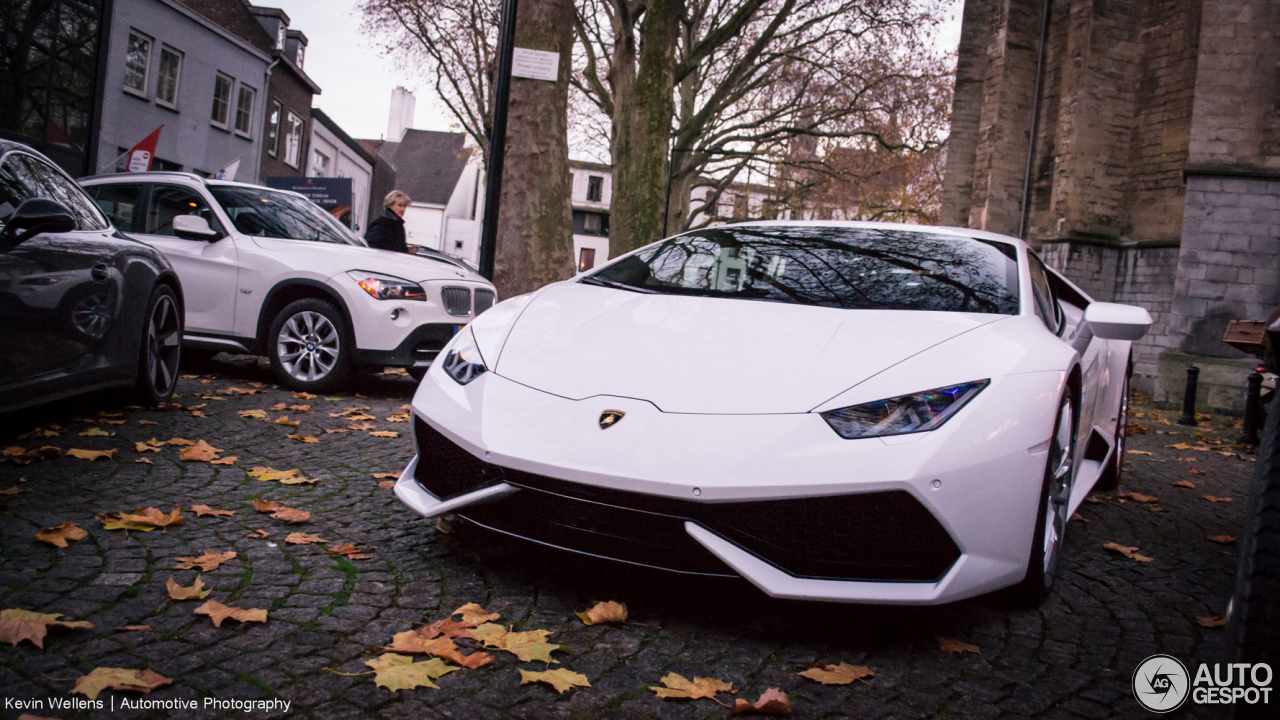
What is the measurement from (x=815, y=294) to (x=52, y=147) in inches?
667

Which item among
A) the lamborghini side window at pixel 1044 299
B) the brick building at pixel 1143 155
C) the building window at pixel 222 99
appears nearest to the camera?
the lamborghini side window at pixel 1044 299

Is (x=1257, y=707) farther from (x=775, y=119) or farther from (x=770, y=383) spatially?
(x=775, y=119)

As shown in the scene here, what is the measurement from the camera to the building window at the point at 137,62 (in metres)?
24.2

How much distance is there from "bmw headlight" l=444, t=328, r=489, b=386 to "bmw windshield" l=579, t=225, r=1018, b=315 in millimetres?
739

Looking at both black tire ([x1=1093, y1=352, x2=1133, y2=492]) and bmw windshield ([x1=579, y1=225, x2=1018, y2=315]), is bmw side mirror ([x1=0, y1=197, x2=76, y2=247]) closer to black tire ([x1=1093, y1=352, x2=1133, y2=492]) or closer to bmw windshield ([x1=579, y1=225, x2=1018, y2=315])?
bmw windshield ([x1=579, y1=225, x2=1018, y2=315])

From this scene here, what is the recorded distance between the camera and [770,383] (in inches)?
116

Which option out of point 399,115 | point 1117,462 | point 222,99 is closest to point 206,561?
point 1117,462

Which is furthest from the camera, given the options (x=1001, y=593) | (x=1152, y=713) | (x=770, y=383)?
(x=1001, y=593)

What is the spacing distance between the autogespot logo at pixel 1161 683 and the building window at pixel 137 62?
26613 millimetres

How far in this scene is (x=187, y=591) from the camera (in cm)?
287

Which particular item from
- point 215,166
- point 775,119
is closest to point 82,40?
point 215,166

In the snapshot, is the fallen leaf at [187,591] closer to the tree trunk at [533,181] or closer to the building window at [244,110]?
the tree trunk at [533,181]

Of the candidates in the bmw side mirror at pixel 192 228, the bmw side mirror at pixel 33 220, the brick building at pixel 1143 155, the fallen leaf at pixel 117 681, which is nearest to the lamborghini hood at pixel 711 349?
the fallen leaf at pixel 117 681

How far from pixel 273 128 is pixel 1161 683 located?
34.9 meters
